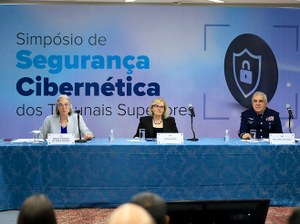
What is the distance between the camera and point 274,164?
15.6 feet

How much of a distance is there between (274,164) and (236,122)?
87.1 inches

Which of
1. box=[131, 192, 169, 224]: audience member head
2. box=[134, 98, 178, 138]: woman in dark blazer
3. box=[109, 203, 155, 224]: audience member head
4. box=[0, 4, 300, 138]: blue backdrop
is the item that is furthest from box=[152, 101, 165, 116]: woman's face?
box=[109, 203, 155, 224]: audience member head

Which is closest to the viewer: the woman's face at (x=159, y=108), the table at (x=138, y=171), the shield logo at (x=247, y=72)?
the table at (x=138, y=171)

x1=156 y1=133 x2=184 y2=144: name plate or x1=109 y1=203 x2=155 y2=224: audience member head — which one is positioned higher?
x1=109 y1=203 x2=155 y2=224: audience member head

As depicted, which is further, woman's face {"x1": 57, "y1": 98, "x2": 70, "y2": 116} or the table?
woman's face {"x1": 57, "y1": 98, "x2": 70, "y2": 116}

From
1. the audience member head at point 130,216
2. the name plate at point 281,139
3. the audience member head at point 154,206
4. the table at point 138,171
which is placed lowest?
the table at point 138,171

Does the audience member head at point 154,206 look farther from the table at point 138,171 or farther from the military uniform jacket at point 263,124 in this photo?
the military uniform jacket at point 263,124

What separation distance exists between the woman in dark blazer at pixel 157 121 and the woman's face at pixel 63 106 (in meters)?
0.79

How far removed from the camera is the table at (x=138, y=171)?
466cm

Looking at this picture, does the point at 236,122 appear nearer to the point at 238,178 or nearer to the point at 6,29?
the point at 238,178

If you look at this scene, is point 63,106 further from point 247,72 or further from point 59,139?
point 247,72

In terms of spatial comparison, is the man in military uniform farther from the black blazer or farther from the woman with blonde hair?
the woman with blonde hair

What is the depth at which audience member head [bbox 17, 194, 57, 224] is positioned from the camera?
4.84 feet

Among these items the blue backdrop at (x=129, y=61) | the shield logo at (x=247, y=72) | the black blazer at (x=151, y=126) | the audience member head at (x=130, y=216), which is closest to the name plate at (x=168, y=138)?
the black blazer at (x=151, y=126)
